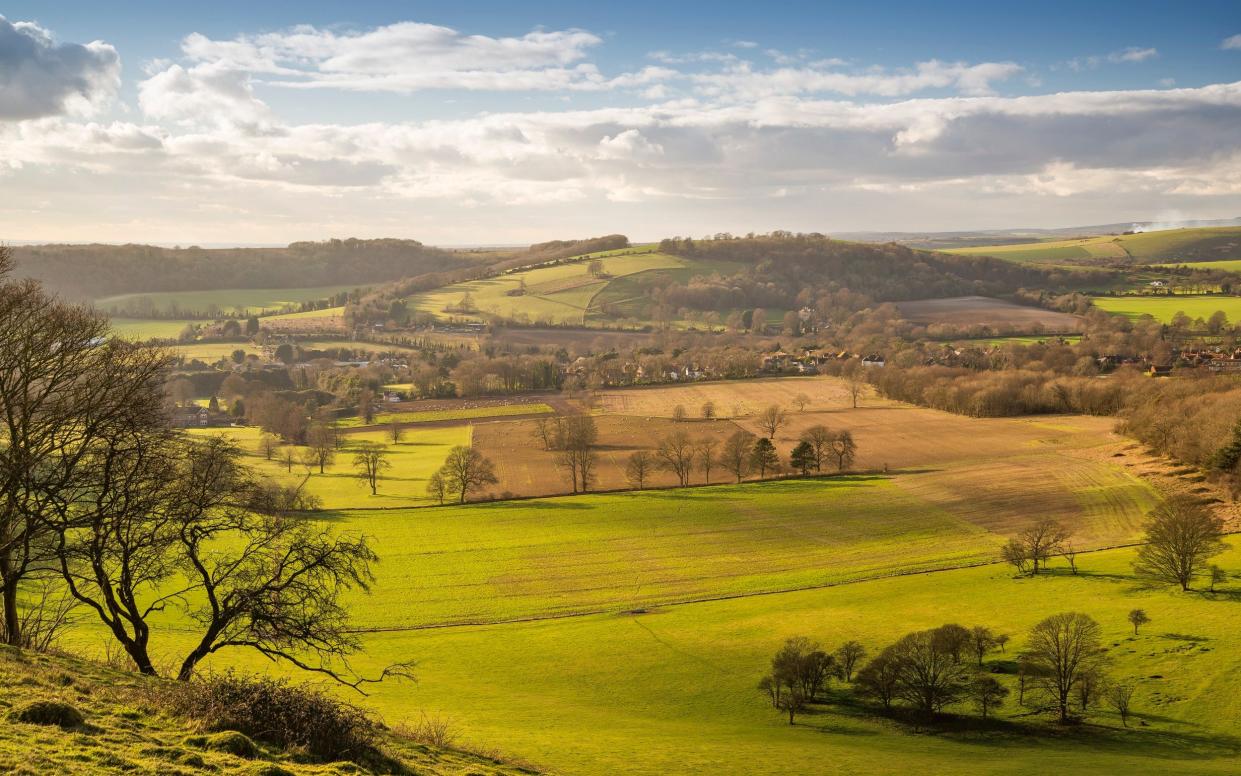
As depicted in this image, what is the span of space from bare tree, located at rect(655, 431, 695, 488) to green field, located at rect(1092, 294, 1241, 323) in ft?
407

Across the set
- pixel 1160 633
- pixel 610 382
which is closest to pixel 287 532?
pixel 1160 633

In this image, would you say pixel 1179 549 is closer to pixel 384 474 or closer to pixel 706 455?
pixel 706 455

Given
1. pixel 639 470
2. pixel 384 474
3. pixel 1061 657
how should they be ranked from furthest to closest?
1. pixel 384 474
2. pixel 639 470
3. pixel 1061 657

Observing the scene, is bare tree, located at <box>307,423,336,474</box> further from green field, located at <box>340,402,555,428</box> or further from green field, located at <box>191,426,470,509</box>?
green field, located at <box>340,402,555,428</box>

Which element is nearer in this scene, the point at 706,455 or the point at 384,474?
the point at 706,455

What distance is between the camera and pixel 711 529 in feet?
204

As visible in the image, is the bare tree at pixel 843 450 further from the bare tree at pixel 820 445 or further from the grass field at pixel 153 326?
the grass field at pixel 153 326

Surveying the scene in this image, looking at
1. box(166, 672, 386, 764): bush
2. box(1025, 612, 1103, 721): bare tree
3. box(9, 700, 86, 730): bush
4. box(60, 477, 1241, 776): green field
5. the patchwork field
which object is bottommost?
box(60, 477, 1241, 776): green field

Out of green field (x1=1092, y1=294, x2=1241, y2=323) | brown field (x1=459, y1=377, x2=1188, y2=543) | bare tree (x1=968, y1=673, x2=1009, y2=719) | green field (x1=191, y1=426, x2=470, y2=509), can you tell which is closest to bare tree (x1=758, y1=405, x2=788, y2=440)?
brown field (x1=459, y1=377, x2=1188, y2=543)

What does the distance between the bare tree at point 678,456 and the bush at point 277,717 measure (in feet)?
199

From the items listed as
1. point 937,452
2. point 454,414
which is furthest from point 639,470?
point 454,414

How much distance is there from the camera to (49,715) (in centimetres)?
1398

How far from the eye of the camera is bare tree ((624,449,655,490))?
7531 centimetres

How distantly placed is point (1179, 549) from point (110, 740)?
50.9m
